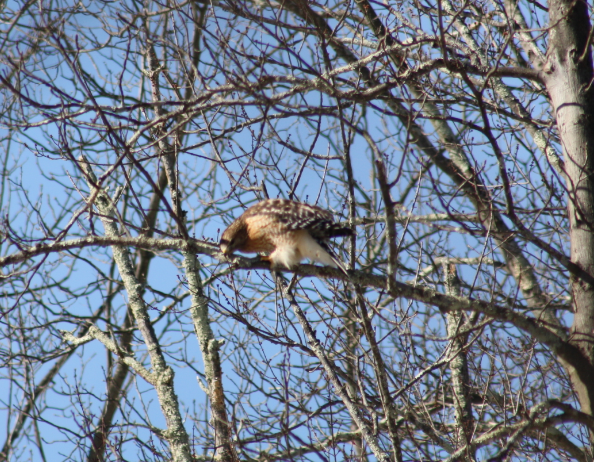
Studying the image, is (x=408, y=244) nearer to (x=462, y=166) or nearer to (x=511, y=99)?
(x=462, y=166)

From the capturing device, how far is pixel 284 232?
4145mm

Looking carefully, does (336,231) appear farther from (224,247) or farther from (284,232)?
(224,247)

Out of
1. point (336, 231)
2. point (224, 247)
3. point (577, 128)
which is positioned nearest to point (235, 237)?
point (224, 247)

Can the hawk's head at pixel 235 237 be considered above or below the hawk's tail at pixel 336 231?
above

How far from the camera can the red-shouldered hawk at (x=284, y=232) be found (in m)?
3.99

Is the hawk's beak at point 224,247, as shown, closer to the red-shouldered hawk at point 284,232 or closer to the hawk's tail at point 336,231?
the red-shouldered hawk at point 284,232

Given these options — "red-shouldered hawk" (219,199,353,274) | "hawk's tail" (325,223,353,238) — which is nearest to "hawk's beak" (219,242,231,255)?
"red-shouldered hawk" (219,199,353,274)

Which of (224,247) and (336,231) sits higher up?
(224,247)

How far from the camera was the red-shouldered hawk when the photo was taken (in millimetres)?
3988

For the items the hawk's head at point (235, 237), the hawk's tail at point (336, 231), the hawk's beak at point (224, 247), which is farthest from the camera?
the hawk's head at point (235, 237)

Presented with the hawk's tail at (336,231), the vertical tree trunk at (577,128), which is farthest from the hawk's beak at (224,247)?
the vertical tree trunk at (577,128)

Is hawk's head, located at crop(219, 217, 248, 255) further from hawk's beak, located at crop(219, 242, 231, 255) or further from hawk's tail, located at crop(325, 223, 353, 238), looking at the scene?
hawk's tail, located at crop(325, 223, 353, 238)

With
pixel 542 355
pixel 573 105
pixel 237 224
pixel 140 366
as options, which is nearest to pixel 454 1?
pixel 573 105

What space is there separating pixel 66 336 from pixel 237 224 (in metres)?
2.45
